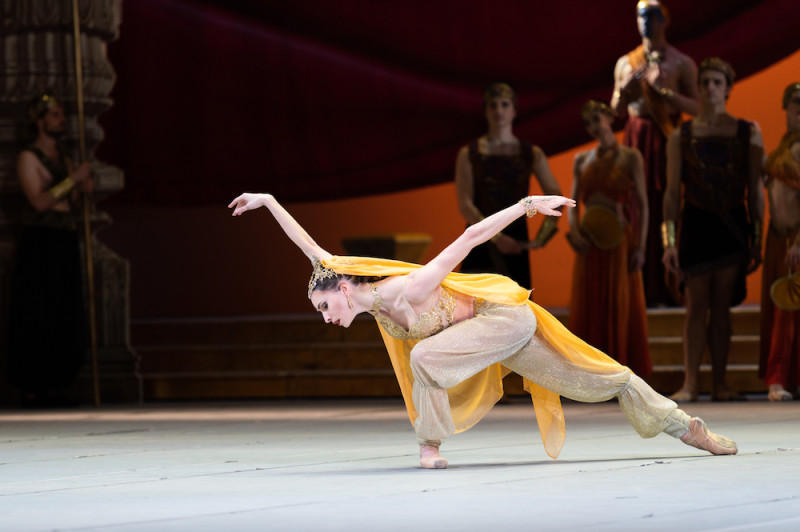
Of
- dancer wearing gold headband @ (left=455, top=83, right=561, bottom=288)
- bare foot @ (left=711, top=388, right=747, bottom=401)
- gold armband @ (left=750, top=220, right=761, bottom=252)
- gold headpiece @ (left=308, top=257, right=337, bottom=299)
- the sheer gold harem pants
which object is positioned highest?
dancer wearing gold headband @ (left=455, top=83, right=561, bottom=288)

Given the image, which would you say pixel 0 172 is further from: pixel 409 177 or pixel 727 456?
pixel 727 456

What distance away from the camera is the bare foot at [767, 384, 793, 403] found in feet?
25.0

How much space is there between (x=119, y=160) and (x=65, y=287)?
7.69 feet

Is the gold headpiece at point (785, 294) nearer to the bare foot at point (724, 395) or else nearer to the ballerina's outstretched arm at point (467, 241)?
the bare foot at point (724, 395)

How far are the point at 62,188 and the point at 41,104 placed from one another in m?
0.49

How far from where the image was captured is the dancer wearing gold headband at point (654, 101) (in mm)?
8750

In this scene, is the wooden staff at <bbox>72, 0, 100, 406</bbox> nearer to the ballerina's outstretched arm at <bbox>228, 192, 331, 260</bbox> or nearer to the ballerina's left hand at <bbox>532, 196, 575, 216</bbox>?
the ballerina's outstretched arm at <bbox>228, 192, 331, 260</bbox>

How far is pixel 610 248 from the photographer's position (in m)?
8.18

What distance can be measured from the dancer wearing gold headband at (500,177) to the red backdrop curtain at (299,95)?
2429 millimetres

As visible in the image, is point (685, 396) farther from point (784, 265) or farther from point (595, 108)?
point (595, 108)

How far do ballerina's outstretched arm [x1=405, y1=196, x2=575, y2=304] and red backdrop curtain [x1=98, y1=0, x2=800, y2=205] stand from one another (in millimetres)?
5920

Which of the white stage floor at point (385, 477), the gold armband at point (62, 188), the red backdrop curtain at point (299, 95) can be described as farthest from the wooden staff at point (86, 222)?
the red backdrop curtain at point (299, 95)

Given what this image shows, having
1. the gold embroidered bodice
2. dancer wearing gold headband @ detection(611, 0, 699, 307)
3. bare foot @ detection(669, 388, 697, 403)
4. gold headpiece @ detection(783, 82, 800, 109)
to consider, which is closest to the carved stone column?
dancer wearing gold headband @ detection(611, 0, 699, 307)

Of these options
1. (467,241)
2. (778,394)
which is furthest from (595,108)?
(467,241)
